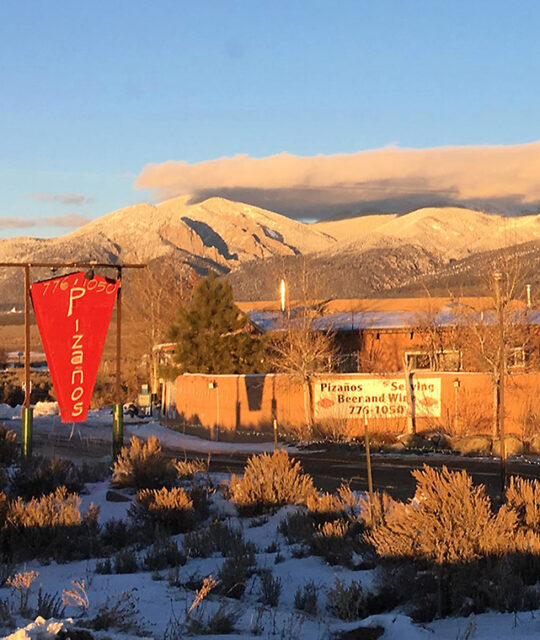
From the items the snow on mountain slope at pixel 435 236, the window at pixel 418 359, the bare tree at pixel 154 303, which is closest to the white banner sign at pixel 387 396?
the window at pixel 418 359

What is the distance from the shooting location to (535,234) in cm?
15025

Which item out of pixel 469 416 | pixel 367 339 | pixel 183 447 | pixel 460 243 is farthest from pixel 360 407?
pixel 460 243

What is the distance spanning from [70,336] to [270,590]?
12.5 meters

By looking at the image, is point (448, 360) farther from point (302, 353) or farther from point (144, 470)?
point (144, 470)

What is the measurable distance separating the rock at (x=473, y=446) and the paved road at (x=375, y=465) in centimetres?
109

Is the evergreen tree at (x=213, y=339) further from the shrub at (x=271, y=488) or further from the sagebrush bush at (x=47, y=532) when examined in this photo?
the sagebrush bush at (x=47, y=532)

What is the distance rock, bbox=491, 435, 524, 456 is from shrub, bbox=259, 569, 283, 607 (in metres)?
21.3

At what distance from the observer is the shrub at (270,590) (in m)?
9.69

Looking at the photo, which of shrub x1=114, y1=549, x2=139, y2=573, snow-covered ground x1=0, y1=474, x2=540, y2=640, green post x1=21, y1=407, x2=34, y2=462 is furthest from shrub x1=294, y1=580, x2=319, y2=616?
green post x1=21, y1=407, x2=34, y2=462

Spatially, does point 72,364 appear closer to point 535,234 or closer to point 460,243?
point 535,234

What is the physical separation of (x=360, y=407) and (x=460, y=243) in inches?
6162

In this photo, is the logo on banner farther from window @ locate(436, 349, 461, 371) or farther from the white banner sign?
window @ locate(436, 349, 461, 371)

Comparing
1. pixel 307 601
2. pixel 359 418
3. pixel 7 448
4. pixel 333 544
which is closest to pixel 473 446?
pixel 359 418

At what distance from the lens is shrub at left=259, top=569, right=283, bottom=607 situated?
9.69 m
